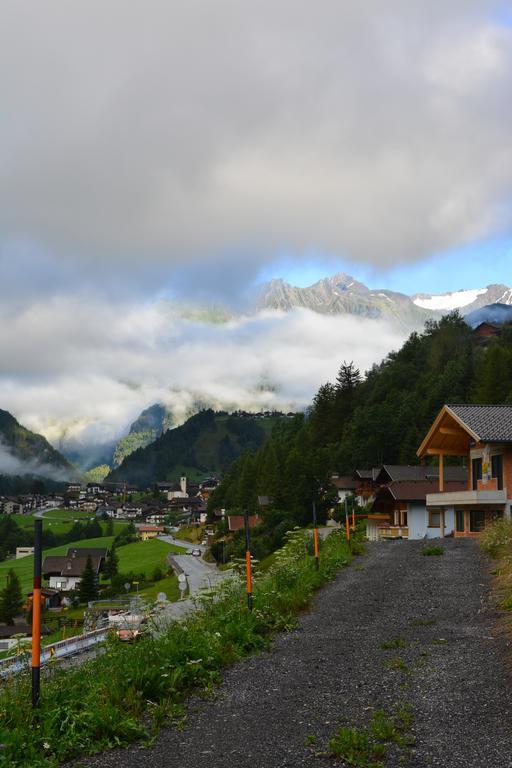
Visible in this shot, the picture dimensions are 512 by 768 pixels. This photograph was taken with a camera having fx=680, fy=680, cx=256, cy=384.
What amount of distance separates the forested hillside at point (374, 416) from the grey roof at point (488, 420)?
110 feet

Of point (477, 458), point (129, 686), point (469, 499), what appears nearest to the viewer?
point (129, 686)

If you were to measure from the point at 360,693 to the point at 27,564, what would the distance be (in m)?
139

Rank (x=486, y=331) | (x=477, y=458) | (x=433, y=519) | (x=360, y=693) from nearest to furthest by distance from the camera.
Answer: (x=360, y=693), (x=477, y=458), (x=433, y=519), (x=486, y=331)

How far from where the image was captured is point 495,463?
32.3 m

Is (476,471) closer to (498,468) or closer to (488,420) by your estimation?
(498,468)

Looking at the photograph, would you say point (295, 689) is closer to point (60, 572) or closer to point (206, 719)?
point (206, 719)

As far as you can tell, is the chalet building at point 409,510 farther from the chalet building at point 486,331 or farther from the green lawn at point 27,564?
the chalet building at point 486,331

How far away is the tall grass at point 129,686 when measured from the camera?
6.16 metres

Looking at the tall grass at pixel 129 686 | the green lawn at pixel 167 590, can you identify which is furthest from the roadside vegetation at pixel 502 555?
the green lawn at pixel 167 590

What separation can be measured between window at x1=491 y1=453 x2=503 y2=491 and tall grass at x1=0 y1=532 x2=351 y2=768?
22.7 m

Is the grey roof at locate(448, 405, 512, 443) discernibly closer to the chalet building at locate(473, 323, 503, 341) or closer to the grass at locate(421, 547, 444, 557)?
the grass at locate(421, 547, 444, 557)

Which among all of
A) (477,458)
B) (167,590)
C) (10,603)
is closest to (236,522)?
(167,590)

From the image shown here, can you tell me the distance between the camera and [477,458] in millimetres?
34344

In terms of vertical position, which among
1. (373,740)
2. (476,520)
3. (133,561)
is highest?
(373,740)
